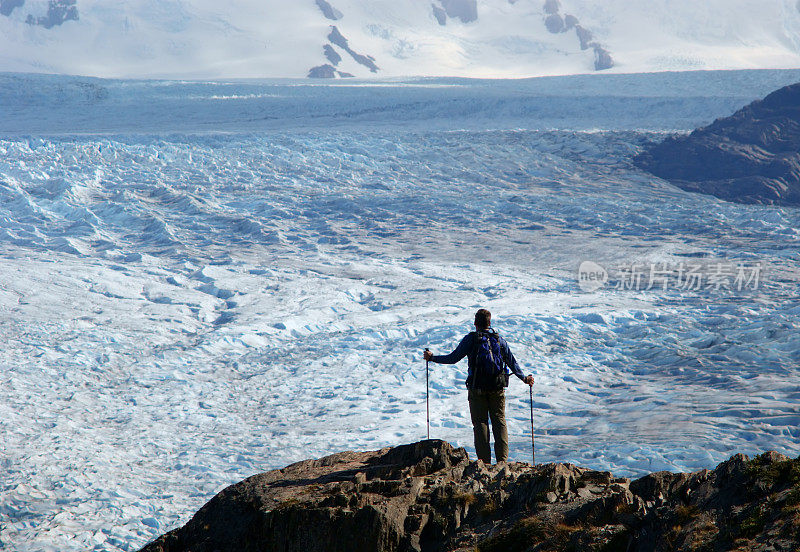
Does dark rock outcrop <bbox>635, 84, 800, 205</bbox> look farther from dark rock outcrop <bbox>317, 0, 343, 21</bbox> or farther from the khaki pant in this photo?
dark rock outcrop <bbox>317, 0, 343, 21</bbox>

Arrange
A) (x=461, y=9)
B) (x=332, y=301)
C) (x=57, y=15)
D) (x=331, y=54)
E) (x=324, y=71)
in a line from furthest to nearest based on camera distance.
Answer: (x=461, y=9) < (x=57, y=15) < (x=331, y=54) < (x=324, y=71) < (x=332, y=301)

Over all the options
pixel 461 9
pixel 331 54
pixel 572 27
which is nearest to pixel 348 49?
pixel 331 54

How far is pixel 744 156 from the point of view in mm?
22891

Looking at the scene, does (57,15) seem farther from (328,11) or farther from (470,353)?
(470,353)

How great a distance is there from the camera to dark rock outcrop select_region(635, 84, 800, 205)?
841 inches

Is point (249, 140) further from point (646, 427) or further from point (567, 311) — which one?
point (646, 427)

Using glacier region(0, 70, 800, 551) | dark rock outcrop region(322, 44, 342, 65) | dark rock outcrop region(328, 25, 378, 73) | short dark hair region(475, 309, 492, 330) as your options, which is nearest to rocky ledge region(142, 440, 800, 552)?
short dark hair region(475, 309, 492, 330)

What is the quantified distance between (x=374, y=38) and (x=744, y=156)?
5606 centimetres

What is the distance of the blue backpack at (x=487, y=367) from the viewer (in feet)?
13.6

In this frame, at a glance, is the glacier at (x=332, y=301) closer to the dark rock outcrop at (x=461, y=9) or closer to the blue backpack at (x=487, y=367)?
the blue backpack at (x=487, y=367)

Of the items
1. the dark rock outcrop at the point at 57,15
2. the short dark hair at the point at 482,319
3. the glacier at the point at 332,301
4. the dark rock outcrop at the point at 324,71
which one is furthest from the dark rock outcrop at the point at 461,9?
the short dark hair at the point at 482,319

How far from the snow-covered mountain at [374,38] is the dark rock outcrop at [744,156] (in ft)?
117

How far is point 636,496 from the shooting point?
3.13 metres

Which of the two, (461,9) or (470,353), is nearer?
(470,353)
